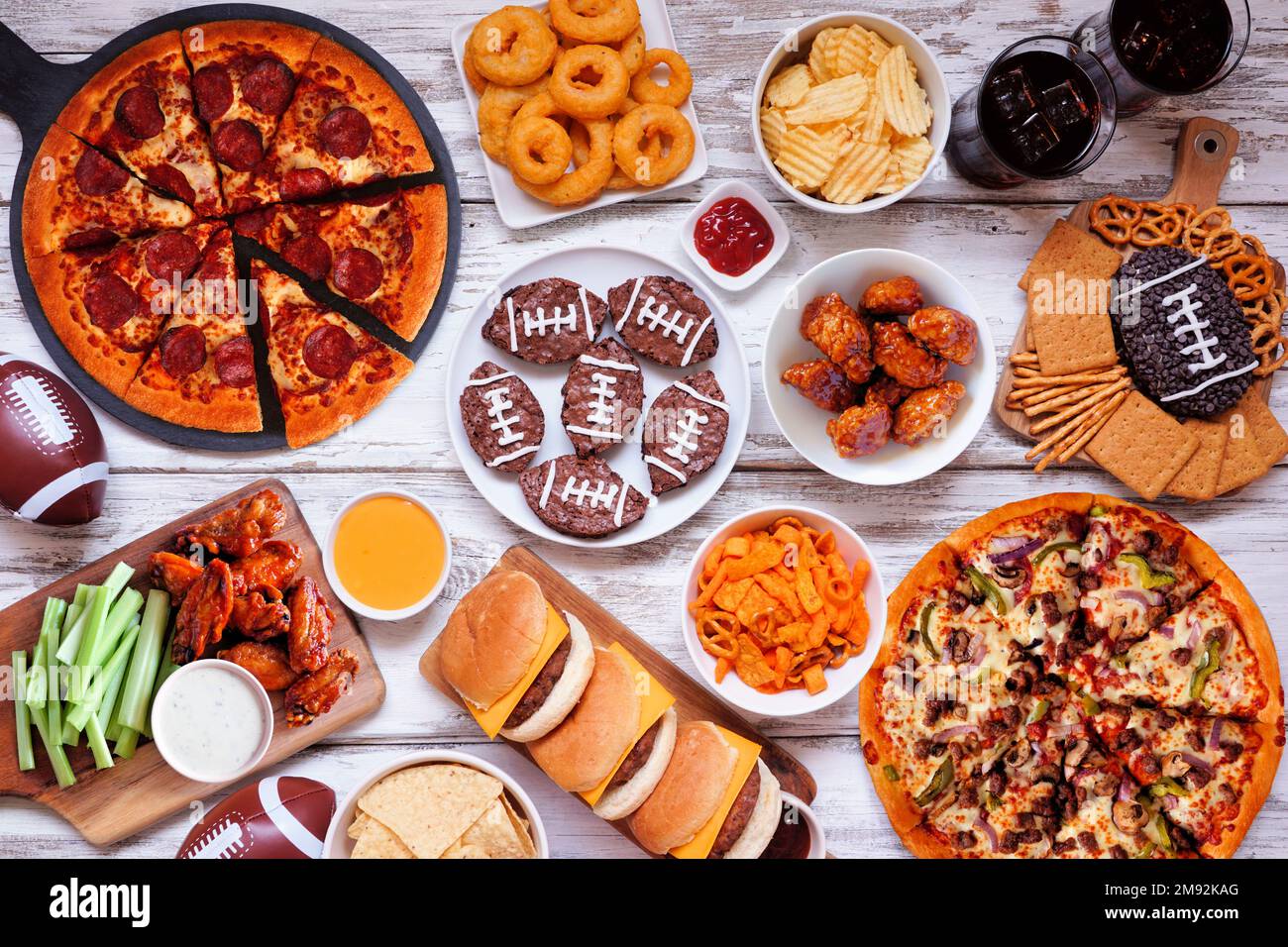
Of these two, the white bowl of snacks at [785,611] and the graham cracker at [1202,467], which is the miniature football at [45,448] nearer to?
the white bowl of snacks at [785,611]

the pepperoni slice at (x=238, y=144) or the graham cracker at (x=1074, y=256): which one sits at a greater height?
the pepperoni slice at (x=238, y=144)

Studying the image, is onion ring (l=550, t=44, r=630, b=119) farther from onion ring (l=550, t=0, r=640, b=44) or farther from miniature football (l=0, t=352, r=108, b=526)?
miniature football (l=0, t=352, r=108, b=526)

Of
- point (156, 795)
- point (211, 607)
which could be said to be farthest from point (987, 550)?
point (156, 795)

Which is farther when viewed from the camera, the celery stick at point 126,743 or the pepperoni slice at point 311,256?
the pepperoni slice at point 311,256

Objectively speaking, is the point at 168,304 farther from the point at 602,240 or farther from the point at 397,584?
the point at 602,240

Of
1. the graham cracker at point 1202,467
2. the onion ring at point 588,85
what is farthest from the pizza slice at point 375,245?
the graham cracker at point 1202,467
